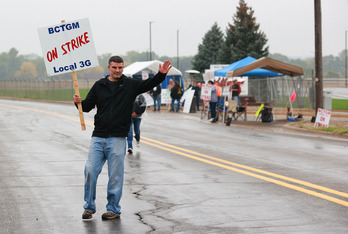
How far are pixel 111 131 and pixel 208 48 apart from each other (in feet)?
242

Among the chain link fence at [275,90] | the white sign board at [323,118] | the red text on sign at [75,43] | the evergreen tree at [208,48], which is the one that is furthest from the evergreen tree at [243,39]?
the red text on sign at [75,43]

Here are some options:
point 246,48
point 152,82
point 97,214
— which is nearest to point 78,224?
point 97,214

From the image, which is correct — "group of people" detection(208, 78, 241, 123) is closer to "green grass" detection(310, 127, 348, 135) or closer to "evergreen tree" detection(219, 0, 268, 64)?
"green grass" detection(310, 127, 348, 135)

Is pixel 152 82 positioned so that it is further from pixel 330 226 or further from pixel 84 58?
pixel 330 226

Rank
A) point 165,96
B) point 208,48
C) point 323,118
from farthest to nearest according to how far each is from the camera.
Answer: point 208,48
point 165,96
point 323,118

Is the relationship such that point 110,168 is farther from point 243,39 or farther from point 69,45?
point 243,39

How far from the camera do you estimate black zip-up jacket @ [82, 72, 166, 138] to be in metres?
7.38

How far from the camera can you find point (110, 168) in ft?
24.3

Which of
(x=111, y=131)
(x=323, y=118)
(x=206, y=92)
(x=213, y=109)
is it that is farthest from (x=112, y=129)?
(x=206, y=92)

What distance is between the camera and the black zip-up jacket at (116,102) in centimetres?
738

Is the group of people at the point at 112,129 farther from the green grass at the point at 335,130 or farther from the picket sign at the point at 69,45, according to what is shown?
the green grass at the point at 335,130

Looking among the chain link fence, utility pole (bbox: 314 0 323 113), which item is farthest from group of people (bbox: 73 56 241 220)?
the chain link fence

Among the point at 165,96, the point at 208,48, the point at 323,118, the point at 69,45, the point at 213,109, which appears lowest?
the point at 323,118

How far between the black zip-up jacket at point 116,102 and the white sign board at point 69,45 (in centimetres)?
116
